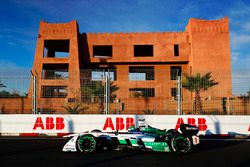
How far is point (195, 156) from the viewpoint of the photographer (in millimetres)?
7062

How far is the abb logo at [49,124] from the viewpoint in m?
12.1

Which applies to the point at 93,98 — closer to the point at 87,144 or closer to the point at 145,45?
the point at 87,144

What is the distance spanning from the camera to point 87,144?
743 centimetres

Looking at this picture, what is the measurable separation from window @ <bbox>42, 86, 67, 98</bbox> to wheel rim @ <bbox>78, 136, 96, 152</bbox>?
5.80 meters

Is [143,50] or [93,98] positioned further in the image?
[143,50]

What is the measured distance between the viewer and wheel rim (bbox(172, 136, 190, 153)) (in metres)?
7.44

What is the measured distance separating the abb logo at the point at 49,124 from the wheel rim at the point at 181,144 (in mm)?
6344

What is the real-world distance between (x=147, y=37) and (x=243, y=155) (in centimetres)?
3096

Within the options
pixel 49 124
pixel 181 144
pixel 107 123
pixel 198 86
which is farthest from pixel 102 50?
pixel 181 144

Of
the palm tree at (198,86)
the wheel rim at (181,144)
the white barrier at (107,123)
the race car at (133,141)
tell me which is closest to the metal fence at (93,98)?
the palm tree at (198,86)

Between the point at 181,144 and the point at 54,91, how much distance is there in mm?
7621

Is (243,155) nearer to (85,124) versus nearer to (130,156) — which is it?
(130,156)

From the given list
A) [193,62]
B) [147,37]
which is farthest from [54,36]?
[193,62]

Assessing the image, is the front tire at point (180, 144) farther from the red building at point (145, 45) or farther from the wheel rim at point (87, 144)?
the red building at point (145, 45)
